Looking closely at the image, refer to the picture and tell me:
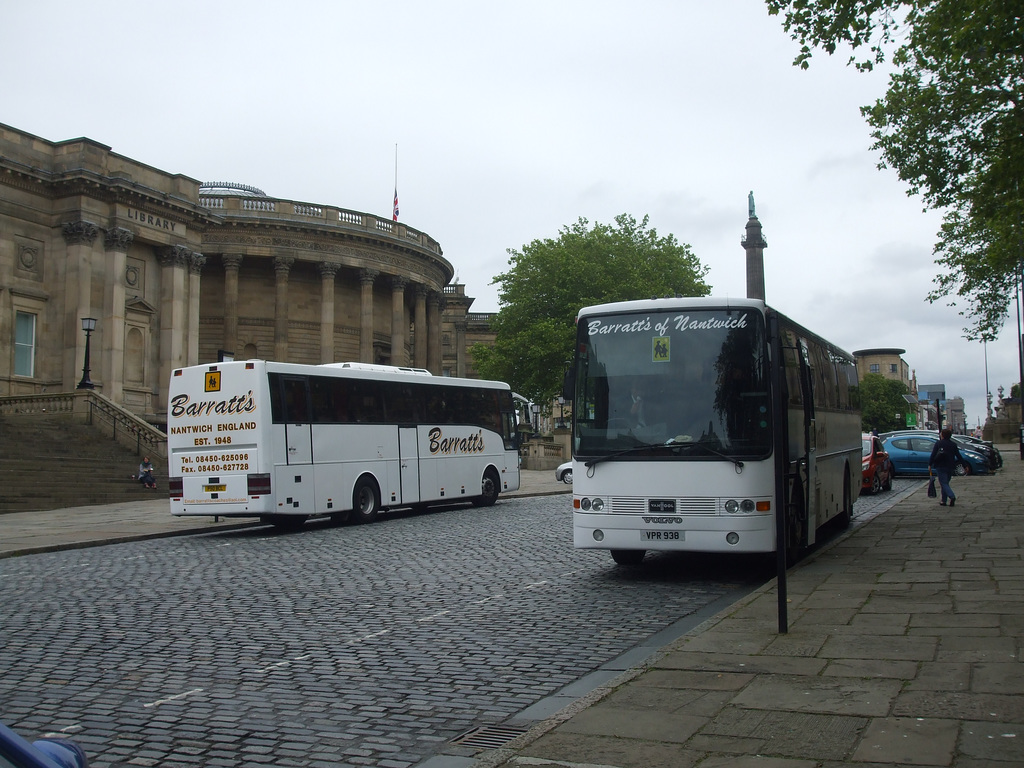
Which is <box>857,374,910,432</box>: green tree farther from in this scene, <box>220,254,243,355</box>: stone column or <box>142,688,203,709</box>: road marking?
<box>142,688,203,709</box>: road marking

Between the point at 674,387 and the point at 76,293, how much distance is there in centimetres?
3568

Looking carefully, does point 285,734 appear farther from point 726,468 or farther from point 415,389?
point 415,389

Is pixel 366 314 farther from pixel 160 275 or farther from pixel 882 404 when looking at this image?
pixel 882 404

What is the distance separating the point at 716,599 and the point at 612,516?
1.56 metres

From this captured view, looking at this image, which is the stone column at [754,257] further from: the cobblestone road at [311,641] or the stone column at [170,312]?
the cobblestone road at [311,641]

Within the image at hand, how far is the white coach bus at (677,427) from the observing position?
10.8m

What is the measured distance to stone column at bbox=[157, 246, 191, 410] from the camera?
4541 centimetres

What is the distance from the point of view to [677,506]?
36.0ft

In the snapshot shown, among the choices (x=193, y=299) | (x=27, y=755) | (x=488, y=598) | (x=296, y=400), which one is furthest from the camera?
(x=193, y=299)

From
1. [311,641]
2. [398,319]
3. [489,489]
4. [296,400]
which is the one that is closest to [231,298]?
[398,319]

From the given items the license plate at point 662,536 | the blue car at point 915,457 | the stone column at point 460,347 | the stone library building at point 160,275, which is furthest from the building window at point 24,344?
the stone column at point 460,347

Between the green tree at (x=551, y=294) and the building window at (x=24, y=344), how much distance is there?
26.4 m

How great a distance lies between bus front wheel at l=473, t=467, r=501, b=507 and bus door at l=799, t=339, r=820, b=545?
14.0 meters

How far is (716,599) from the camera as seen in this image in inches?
407
